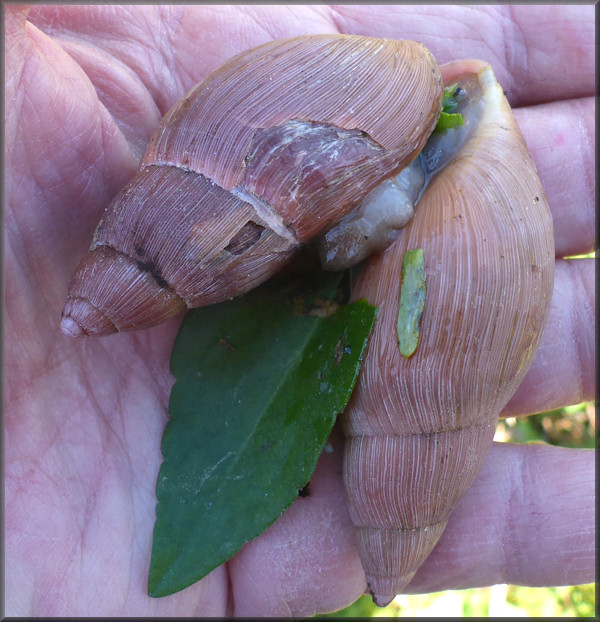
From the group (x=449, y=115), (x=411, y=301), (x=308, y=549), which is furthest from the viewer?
(x=308, y=549)

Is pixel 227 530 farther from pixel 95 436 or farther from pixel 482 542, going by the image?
pixel 482 542

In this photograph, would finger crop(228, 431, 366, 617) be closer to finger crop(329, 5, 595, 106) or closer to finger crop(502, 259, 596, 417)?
finger crop(502, 259, 596, 417)

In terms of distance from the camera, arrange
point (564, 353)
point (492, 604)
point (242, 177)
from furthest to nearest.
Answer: point (492, 604)
point (564, 353)
point (242, 177)

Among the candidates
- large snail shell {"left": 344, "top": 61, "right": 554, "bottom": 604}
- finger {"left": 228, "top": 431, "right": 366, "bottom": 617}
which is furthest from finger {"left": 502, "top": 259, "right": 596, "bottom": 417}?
finger {"left": 228, "top": 431, "right": 366, "bottom": 617}

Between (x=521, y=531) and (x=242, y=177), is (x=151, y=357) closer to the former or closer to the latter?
(x=242, y=177)

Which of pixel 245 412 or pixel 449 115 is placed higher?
pixel 449 115

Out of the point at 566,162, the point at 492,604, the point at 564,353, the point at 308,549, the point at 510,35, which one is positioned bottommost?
the point at 492,604

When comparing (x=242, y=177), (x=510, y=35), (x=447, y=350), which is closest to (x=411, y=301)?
(x=447, y=350)

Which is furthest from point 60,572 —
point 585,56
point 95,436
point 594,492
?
point 585,56
